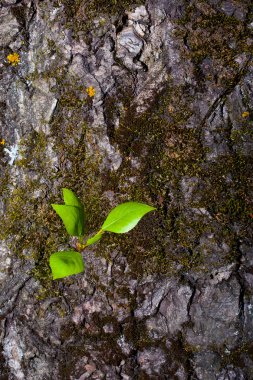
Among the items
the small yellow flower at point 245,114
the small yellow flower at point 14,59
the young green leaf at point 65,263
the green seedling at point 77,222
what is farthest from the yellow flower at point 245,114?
the small yellow flower at point 14,59

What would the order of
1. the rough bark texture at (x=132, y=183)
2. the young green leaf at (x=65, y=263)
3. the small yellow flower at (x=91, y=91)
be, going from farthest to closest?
the small yellow flower at (x=91, y=91), the rough bark texture at (x=132, y=183), the young green leaf at (x=65, y=263)

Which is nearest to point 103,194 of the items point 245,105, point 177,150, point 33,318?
point 177,150

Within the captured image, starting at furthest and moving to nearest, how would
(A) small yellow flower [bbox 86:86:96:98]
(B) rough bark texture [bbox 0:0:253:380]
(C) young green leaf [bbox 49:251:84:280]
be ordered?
(A) small yellow flower [bbox 86:86:96:98] < (B) rough bark texture [bbox 0:0:253:380] < (C) young green leaf [bbox 49:251:84:280]

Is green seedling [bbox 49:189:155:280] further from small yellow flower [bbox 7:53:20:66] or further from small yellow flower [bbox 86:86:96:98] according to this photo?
small yellow flower [bbox 7:53:20:66]

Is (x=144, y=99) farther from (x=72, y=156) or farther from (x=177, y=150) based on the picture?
(x=72, y=156)

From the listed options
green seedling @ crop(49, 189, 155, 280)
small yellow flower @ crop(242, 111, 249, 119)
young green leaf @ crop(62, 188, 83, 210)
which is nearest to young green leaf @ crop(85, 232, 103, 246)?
green seedling @ crop(49, 189, 155, 280)

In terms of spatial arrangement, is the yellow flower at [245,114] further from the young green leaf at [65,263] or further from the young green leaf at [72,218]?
the young green leaf at [65,263]
